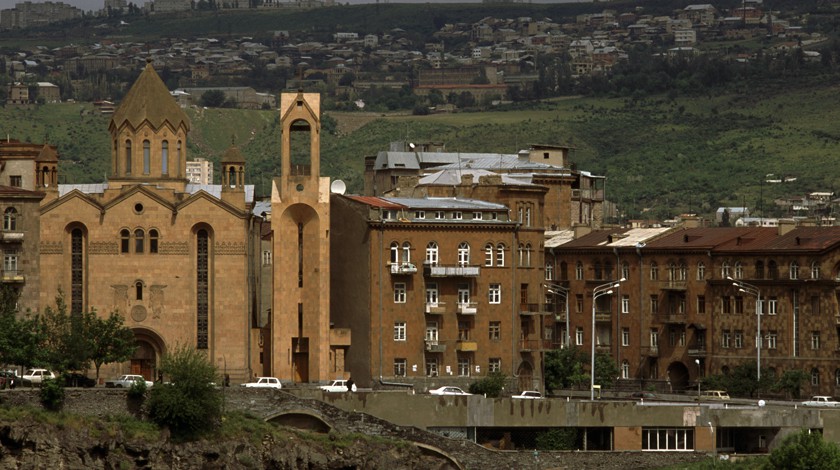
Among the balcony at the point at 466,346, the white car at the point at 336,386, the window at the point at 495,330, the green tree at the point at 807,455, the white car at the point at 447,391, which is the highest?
the window at the point at 495,330

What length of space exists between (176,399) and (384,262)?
2437cm

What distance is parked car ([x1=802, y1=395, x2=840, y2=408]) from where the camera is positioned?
122438 millimetres

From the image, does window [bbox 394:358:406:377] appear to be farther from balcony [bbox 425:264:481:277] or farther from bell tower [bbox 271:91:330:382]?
balcony [bbox 425:264:481:277]

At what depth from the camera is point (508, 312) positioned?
428 feet

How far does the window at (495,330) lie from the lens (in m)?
130

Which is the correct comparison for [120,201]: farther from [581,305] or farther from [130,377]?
[581,305]

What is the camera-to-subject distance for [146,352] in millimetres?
119062

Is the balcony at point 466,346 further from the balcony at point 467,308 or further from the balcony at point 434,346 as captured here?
the balcony at point 467,308

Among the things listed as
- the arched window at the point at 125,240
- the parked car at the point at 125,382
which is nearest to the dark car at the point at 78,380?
the parked car at the point at 125,382

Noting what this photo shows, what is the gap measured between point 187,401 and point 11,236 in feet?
57.2

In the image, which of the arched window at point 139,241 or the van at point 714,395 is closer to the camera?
the arched window at point 139,241

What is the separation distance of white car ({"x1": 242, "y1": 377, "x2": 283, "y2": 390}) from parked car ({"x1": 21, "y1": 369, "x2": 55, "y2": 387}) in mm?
9877

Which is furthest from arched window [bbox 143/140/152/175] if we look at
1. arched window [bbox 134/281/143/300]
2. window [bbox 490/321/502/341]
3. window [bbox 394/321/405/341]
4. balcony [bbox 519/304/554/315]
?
balcony [bbox 519/304/554/315]

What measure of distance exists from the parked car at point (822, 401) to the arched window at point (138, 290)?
3639 cm
